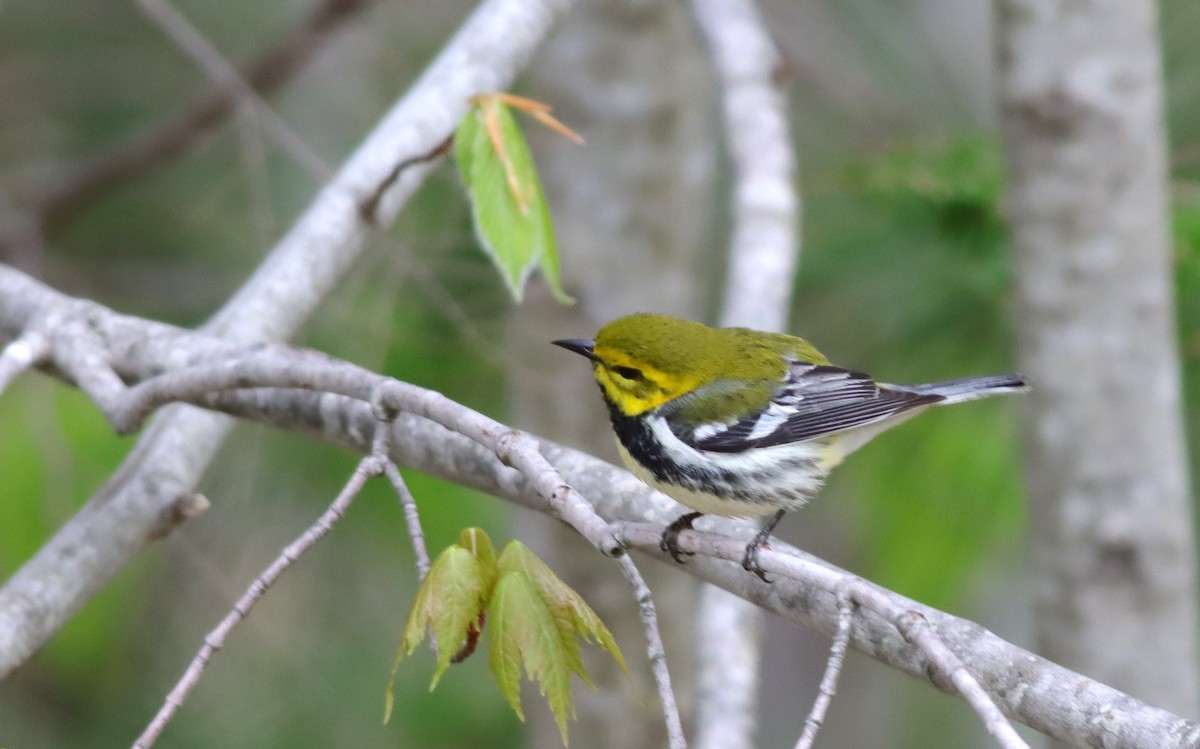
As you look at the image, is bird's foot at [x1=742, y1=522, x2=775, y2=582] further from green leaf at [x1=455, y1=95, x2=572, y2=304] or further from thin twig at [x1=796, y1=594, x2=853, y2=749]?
green leaf at [x1=455, y1=95, x2=572, y2=304]

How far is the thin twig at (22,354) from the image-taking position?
80.6 inches

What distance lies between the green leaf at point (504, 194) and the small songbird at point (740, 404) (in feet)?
1.04

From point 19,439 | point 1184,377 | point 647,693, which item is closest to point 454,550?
point 647,693

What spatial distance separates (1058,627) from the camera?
10.2 feet

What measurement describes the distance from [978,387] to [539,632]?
1373 millimetres

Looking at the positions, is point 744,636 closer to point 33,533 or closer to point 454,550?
point 454,550

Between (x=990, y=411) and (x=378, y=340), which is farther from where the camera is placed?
(x=990, y=411)

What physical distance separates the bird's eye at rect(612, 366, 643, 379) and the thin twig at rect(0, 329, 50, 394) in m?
1.08

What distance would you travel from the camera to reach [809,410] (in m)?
2.51

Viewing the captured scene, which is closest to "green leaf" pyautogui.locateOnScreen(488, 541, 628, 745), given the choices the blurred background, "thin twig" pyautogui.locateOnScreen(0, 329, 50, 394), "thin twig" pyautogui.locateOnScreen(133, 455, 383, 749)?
"thin twig" pyautogui.locateOnScreen(133, 455, 383, 749)

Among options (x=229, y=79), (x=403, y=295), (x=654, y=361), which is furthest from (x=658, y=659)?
(x=403, y=295)

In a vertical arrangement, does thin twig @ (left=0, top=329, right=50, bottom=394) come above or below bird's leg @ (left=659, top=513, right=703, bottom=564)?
below

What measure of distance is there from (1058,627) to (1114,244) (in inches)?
38.1

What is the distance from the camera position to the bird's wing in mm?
2389
